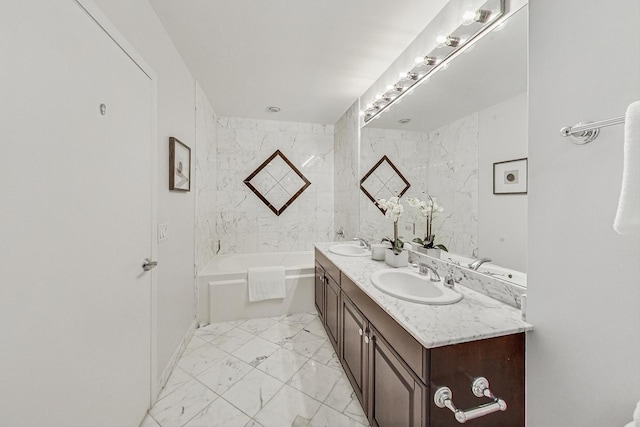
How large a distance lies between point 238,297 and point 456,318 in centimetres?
225

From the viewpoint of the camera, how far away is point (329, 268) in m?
2.21

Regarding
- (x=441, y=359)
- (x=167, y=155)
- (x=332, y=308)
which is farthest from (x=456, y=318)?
(x=167, y=155)

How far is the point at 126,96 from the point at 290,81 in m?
1.54

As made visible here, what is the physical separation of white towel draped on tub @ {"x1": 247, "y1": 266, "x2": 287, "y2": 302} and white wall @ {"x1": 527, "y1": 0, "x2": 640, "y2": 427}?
2.18 metres

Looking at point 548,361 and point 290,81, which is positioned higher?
point 290,81

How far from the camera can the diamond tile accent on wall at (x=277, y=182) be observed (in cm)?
349

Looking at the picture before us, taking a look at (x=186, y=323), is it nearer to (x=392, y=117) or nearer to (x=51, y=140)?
(x=51, y=140)

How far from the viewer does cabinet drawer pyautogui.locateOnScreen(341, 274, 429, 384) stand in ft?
2.88

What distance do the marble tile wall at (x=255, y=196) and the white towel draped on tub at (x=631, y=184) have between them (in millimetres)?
3230

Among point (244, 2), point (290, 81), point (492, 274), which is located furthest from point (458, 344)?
point (290, 81)

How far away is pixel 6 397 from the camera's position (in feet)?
2.18

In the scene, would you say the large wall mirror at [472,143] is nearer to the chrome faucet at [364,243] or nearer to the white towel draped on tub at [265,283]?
the chrome faucet at [364,243]

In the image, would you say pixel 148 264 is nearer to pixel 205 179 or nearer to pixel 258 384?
pixel 258 384

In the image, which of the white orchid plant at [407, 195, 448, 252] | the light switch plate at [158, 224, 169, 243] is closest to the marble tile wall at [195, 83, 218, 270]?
the light switch plate at [158, 224, 169, 243]
